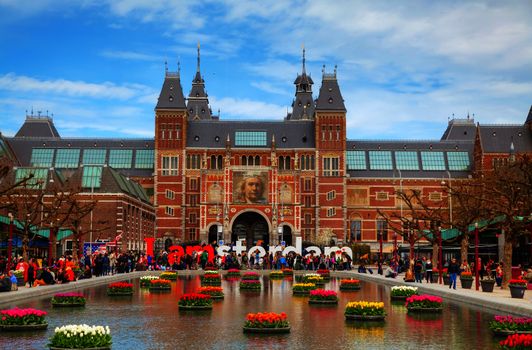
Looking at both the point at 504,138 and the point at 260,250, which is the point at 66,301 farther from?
the point at 504,138

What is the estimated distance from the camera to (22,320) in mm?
20422

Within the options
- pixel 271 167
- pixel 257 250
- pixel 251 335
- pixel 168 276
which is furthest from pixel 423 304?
pixel 271 167

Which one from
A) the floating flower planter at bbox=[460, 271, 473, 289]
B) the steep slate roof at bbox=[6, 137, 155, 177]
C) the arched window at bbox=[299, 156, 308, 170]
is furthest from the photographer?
the steep slate roof at bbox=[6, 137, 155, 177]

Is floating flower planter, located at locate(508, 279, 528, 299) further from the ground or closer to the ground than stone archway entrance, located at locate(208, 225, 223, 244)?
closer to the ground

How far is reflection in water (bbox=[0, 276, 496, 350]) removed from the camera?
59.5 feet

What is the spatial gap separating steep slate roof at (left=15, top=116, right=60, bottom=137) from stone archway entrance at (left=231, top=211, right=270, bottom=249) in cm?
3371

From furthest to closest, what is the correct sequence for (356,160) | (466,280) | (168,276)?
(356,160) → (168,276) → (466,280)

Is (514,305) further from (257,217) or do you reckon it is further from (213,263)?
(257,217)

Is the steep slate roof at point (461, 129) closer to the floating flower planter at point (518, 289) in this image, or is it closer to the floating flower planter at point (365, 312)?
the floating flower planter at point (518, 289)

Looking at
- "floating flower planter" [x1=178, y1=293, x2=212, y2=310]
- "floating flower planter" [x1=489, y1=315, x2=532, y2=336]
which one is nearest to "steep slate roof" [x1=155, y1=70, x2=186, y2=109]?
"floating flower planter" [x1=178, y1=293, x2=212, y2=310]

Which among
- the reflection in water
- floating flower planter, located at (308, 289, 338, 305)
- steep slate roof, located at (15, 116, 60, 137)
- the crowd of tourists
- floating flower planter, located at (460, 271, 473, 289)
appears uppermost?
steep slate roof, located at (15, 116, 60, 137)

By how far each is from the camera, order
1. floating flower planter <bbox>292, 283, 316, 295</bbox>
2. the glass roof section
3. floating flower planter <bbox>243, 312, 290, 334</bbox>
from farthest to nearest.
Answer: the glass roof section, floating flower planter <bbox>292, 283, 316, 295</bbox>, floating flower planter <bbox>243, 312, 290, 334</bbox>

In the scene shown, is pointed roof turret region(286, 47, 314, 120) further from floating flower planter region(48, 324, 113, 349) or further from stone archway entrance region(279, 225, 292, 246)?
floating flower planter region(48, 324, 113, 349)

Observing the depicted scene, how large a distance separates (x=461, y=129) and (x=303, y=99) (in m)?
27.9
